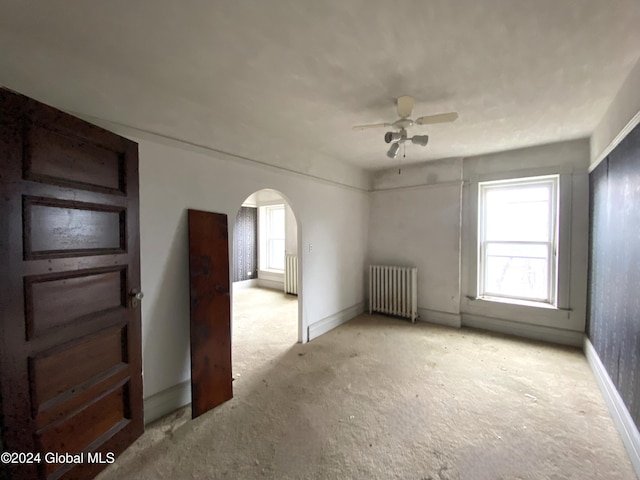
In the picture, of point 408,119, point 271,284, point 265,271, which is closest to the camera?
point 408,119

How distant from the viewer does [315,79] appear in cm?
197

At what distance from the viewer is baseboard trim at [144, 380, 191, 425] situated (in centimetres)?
208

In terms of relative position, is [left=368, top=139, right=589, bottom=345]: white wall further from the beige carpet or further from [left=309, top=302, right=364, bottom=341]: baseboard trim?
[left=309, top=302, right=364, bottom=341]: baseboard trim

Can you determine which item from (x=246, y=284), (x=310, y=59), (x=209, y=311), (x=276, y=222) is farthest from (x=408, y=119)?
(x=246, y=284)

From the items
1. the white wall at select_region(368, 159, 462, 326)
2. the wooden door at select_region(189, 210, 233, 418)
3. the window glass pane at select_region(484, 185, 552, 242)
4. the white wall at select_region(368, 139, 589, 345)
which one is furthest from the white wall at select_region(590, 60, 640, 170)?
the wooden door at select_region(189, 210, 233, 418)

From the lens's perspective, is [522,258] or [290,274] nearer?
[522,258]

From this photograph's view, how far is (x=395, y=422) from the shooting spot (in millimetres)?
2061

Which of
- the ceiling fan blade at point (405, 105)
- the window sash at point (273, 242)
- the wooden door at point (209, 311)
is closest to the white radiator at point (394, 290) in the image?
the ceiling fan blade at point (405, 105)

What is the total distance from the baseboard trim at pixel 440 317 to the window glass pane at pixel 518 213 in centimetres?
126

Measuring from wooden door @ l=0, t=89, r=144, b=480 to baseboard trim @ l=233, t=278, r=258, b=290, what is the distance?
4.79 m

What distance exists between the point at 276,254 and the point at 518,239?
16.3 ft

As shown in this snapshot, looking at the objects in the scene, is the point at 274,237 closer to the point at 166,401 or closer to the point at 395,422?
the point at 166,401

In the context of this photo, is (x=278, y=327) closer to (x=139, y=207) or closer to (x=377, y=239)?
(x=377, y=239)

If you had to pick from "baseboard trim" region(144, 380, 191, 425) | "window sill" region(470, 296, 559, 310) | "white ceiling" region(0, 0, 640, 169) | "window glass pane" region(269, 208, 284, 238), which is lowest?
"baseboard trim" region(144, 380, 191, 425)
